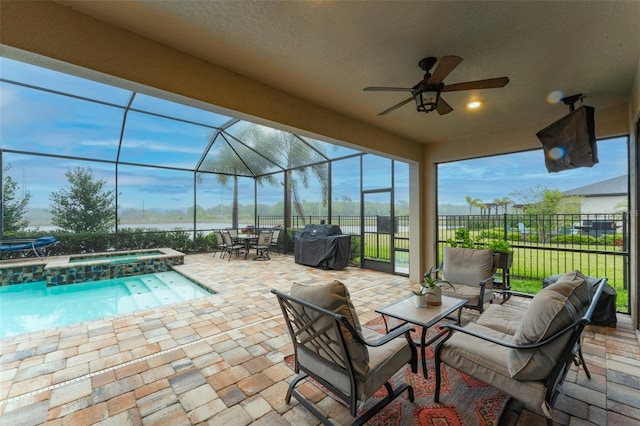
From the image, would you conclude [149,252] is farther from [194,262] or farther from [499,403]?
[499,403]

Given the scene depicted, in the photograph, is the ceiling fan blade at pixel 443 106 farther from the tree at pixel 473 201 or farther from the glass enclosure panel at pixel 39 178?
the glass enclosure panel at pixel 39 178

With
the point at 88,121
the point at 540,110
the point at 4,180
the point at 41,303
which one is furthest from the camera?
the point at 4,180

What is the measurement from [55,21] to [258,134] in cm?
611

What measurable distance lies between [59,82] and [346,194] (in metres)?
6.26

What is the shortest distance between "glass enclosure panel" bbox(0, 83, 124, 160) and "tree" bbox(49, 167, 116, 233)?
2.85 feet

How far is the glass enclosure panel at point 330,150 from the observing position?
687cm

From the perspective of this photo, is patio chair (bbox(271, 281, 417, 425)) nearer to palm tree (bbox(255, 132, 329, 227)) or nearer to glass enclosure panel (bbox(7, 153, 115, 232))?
palm tree (bbox(255, 132, 329, 227))

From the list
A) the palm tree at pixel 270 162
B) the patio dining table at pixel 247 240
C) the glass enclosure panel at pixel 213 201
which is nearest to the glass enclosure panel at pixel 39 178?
the glass enclosure panel at pixel 213 201

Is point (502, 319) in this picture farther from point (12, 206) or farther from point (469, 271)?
point (12, 206)

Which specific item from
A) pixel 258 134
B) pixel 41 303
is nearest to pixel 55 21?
pixel 41 303

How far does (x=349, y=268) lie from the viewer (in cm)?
681

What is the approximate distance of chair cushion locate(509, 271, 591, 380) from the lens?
1.54 m

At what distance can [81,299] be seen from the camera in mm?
4824

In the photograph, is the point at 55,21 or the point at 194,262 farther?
the point at 194,262
